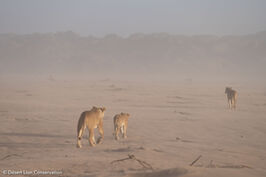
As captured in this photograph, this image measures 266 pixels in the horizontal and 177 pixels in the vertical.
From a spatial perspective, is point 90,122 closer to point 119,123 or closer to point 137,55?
point 119,123

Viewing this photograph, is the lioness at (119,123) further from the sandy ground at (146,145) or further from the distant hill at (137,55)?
the distant hill at (137,55)

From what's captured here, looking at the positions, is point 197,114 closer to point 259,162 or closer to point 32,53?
point 259,162

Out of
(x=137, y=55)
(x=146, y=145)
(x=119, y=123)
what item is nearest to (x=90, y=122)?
(x=146, y=145)

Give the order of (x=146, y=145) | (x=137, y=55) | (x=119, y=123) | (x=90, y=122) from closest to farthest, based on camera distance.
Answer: (x=90, y=122) < (x=146, y=145) < (x=119, y=123) < (x=137, y=55)

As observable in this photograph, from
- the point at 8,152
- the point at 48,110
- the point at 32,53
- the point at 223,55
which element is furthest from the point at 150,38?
the point at 8,152

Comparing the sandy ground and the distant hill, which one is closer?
the sandy ground

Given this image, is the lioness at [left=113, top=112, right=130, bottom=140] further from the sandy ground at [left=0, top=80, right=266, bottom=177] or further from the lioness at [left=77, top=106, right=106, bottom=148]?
the lioness at [left=77, top=106, right=106, bottom=148]

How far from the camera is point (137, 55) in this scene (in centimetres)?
13238

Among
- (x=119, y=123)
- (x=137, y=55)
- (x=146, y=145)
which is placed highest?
(x=137, y=55)

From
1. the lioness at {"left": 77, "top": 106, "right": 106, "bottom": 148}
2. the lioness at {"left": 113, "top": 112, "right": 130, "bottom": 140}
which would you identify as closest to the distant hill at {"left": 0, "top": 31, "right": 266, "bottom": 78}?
the lioness at {"left": 113, "top": 112, "right": 130, "bottom": 140}

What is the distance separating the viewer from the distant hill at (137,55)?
114m

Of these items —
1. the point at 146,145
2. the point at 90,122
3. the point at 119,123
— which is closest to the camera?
the point at 90,122

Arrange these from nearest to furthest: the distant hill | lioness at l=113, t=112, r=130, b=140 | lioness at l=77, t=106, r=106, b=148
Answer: lioness at l=77, t=106, r=106, b=148 < lioness at l=113, t=112, r=130, b=140 < the distant hill

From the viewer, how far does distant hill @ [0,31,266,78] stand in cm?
11369
